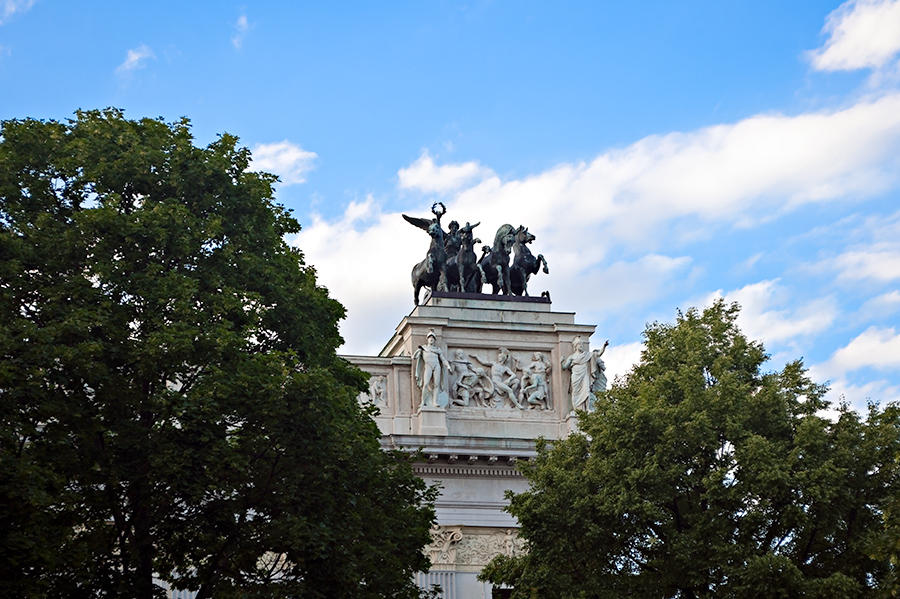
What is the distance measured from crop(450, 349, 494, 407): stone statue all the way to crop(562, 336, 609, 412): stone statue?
2.50 meters

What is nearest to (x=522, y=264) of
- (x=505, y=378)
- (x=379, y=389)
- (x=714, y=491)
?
(x=505, y=378)

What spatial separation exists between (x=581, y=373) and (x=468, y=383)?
3466mm

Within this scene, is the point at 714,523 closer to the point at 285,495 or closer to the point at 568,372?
the point at 285,495

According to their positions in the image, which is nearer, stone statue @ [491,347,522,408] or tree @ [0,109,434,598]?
tree @ [0,109,434,598]

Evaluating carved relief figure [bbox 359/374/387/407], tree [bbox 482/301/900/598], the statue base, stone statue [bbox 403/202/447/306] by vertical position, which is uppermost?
stone statue [bbox 403/202/447/306]

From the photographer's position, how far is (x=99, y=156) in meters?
25.6

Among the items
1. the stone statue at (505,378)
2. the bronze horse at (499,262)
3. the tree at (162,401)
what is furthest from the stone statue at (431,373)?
the tree at (162,401)

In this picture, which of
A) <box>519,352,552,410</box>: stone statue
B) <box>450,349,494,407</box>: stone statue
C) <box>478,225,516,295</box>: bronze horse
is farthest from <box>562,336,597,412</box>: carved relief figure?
<box>478,225,516,295</box>: bronze horse

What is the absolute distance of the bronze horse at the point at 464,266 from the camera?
147 feet

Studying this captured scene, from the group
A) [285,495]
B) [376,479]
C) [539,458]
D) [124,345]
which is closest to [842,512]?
[539,458]

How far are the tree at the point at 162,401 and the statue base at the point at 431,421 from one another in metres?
15.3

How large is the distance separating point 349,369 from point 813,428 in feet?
31.5

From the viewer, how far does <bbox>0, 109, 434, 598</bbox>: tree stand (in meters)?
A: 22.9

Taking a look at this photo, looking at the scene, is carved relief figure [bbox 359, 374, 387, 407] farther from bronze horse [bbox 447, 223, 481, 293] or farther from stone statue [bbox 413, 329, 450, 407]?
bronze horse [bbox 447, 223, 481, 293]
